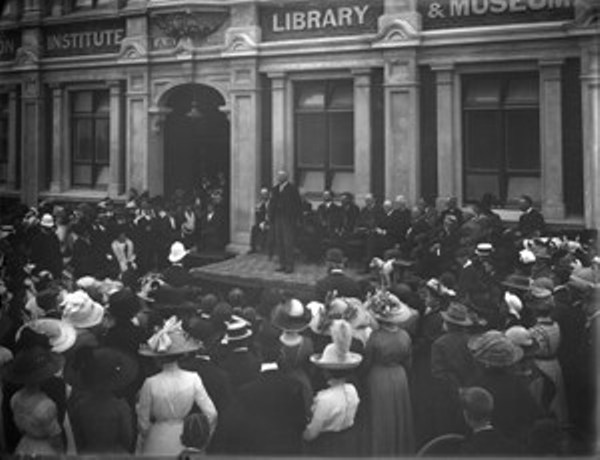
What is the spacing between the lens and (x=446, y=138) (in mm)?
4570

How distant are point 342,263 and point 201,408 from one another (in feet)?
4.65

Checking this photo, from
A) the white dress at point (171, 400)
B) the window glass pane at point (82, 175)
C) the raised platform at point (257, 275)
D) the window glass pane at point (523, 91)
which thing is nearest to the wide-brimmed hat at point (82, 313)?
the white dress at point (171, 400)

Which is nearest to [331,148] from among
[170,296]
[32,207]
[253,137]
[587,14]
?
[253,137]

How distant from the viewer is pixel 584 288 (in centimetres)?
414

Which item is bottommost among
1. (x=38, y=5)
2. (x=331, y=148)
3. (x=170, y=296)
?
(x=170, y=296)

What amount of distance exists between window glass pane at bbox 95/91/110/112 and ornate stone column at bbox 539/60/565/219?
3002 mm

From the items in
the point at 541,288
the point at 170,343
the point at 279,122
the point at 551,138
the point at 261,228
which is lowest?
the point at 170,343

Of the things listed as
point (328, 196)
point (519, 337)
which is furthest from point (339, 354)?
point (328, 196)

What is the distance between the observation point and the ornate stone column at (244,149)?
16.0ft

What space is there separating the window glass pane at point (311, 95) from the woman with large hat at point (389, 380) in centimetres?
158

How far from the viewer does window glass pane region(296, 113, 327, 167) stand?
15.8 feet

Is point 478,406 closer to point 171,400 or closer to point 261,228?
point 171,400

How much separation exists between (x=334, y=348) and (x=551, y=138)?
6.28 feet

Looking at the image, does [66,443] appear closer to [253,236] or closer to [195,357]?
[195,357]
